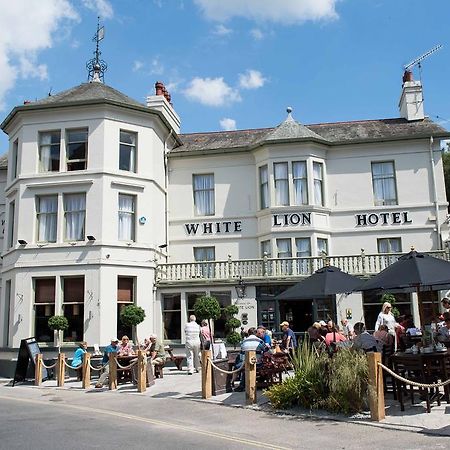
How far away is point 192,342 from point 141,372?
3.33 metres

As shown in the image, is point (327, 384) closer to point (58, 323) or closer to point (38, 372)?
point (38, 372)

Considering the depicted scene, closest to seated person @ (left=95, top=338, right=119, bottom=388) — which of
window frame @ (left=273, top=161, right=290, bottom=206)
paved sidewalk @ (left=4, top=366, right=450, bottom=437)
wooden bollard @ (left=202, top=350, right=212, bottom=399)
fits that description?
paved sidewalk @ (left=4, top=366, right=450, bottom=437)

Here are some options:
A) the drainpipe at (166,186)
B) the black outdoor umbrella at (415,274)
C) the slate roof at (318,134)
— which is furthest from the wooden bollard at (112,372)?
the slate roof at (318,134)

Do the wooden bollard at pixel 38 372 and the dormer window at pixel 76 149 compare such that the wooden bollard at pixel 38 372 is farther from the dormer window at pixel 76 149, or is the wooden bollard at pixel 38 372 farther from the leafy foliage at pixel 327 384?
the leafy foliage at pixel 327 384

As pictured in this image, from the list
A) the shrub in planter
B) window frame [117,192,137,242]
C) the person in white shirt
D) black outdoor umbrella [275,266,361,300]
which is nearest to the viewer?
the shrub in planter

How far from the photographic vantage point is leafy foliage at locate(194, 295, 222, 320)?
1980cm

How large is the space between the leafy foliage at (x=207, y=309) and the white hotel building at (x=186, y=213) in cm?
169

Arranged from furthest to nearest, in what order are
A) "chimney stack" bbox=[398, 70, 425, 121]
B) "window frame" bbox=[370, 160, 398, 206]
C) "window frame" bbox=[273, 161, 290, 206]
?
"chimney stack" bbox=[398, 70, 425, 121]
"window frame" bbox=[370, 160, 398, 206]
"window frame" bbox=[273, 161, 290, 206]

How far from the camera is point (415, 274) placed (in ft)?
33.6

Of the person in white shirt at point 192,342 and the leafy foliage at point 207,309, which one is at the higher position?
the leafy foliage at point 207,309

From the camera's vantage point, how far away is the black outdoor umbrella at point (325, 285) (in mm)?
12336

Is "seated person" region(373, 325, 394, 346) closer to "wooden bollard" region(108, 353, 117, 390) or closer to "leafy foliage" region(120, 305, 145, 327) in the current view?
"wooden bollard" region(108, 353, 117, 390)

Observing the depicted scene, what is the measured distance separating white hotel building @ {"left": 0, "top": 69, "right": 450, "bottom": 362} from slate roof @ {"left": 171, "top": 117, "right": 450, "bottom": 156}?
0.10 meters

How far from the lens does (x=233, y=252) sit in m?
24.6
